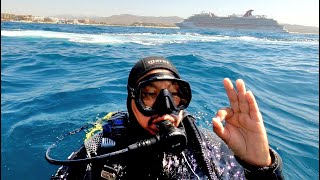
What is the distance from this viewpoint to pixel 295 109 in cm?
701

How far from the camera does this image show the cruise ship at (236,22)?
82.1 meters

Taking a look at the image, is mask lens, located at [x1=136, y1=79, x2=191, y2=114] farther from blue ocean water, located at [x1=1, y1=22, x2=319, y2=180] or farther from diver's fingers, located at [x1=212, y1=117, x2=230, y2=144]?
blue ocean water, located at [x1=1, y1=22, x2=319, y2=180]

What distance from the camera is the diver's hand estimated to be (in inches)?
78.4

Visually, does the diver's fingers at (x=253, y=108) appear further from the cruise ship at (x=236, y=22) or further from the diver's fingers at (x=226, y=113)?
the cruise ship at (x=236, y=22)

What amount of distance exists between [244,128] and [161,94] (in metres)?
0.64

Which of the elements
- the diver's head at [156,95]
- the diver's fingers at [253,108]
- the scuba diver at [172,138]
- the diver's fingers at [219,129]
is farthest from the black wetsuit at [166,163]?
the diver's fingers at [253,108]

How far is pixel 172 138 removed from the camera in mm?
2008

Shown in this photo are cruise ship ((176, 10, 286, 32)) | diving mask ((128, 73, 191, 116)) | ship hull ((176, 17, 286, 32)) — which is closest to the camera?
diving mask ((128, 73, 191, 116))

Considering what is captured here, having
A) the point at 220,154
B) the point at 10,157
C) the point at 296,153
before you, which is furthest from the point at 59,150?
the point at 296,153

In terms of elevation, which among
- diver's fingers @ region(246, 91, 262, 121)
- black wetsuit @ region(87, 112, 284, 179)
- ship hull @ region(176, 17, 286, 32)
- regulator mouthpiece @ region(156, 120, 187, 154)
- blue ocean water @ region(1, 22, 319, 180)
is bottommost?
blue ocean water @ region(1, 22, 319, 180)

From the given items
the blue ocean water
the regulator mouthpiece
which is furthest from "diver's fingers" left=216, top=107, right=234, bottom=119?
the blue ocean water

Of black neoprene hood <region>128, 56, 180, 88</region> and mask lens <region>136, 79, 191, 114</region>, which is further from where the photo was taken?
black neoprene hood <region>128, 56, 180, 88</region>

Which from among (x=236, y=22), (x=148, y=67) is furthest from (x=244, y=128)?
(x=236, y=22)

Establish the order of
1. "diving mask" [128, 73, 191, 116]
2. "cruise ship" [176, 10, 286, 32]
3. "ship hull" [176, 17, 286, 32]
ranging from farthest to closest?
"cruise ship" [176, 10, 286, 32] → "ship hull" [176, 17, 286, 32] → "diving mask" [128, 73, 191, 116]
